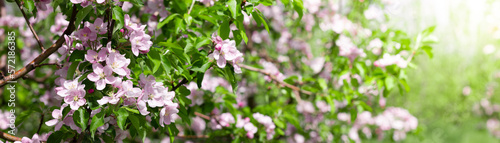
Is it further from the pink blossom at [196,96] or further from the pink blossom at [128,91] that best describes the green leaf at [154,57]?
the pink blossom at [196,96]

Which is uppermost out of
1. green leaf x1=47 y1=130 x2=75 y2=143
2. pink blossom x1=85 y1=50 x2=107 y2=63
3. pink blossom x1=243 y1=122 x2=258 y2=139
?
pink blossom x1=243 y1=122 x2=258 y2=139

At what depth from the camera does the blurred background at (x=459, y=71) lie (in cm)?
712

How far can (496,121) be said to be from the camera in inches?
286

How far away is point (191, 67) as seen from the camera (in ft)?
4.32

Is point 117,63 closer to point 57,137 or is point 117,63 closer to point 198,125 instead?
point 57,137

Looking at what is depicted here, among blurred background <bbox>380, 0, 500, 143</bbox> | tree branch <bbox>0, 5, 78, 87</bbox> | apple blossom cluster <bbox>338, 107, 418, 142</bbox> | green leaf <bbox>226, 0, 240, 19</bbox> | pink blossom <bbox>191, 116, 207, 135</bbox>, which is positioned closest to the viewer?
green leaf <bbox>226, 0, 240, 19</bbox>

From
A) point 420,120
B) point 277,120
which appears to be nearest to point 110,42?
point 277,120

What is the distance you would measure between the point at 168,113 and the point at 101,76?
0.26 meters

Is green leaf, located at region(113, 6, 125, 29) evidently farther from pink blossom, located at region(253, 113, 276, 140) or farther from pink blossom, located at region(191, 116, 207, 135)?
pink blossom, located at region(191, 116, 207, 135)

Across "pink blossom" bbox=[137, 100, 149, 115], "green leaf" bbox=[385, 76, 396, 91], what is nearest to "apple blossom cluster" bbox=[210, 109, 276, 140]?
"green leaf" bbox=[385, 76, 396, 91]

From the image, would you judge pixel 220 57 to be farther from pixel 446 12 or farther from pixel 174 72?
pixel 446 12

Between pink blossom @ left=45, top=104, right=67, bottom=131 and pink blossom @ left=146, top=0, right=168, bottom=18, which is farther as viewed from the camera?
pink blossom @ left=146, top=0, right=168, bottom=18

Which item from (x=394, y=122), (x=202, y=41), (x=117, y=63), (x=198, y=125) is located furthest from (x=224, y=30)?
(x=394, y=122)

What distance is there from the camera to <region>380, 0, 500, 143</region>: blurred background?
7.12 metres
